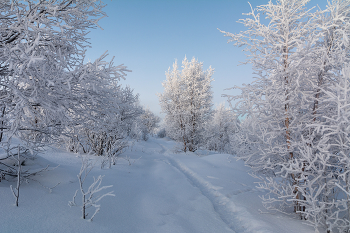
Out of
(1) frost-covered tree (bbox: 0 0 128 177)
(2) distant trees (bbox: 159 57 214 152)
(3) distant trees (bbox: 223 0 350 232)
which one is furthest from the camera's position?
(2) distant trees (bbox: 159 57 214 152)

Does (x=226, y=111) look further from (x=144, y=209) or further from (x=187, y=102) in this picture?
(x=187, y=102)

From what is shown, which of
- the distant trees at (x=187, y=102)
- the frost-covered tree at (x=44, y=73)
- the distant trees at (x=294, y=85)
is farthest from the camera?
the distant trees at (x=187, y=102)

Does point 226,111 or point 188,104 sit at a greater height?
point 188,104

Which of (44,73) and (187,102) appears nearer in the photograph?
(44,73)

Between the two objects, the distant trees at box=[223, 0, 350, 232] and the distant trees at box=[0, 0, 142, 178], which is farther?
the distant trees at box=[223, 0, 350, 232]

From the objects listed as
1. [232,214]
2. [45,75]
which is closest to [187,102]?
[232,214]

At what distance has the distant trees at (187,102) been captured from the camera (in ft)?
40.0

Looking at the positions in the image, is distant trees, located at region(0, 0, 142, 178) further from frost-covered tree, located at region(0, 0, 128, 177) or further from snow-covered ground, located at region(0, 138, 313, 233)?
snow-covered ground, located at region(0, 138, 313, 233)

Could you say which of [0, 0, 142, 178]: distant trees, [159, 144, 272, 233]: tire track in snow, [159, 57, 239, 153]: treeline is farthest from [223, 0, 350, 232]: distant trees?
[159, 57, 239, 153]: treeline

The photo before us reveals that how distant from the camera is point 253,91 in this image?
3.06m

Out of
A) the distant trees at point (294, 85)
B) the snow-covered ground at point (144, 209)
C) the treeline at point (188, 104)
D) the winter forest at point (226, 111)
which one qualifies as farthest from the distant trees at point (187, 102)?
the distant trees at point (294, 85)

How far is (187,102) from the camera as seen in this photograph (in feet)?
41.3

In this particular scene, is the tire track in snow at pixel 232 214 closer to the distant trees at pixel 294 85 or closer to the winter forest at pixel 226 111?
the winter forest at pixel 226 111

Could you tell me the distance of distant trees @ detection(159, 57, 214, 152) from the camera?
1218cm
